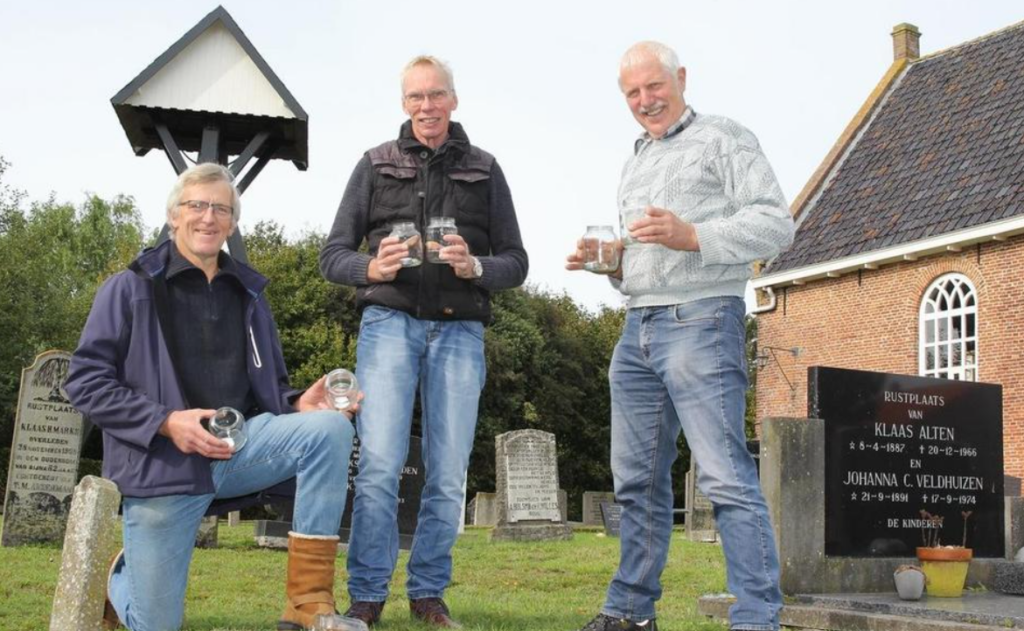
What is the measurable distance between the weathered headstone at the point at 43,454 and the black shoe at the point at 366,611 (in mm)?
7530

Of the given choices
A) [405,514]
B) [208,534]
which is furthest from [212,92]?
[405,514]

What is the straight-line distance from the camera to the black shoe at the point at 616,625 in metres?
4.55

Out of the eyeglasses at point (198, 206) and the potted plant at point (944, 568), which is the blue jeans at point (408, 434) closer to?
the eyeglasses at point (198, 206)

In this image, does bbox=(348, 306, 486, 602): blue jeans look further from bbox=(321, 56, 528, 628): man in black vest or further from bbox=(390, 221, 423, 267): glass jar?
bbox=(390, 221, 423, 267): glass jar

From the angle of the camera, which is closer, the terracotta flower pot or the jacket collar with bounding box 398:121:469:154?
the jacket collar with bounding box 398:121:469:154

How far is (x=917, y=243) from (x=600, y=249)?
1822cm

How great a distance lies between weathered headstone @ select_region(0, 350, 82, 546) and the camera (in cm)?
1117

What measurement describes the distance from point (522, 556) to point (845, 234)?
1418cm

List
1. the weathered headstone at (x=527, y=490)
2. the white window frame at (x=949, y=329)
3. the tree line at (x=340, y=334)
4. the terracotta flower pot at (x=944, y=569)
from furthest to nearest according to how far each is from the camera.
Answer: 1. the tree line at (x=340, y=334)
2. the white window frame at (x=949, y=329)
3. the weathered headstone at (x=527, y=490)
4. the terracotta flower pot at (x=944, y=569)

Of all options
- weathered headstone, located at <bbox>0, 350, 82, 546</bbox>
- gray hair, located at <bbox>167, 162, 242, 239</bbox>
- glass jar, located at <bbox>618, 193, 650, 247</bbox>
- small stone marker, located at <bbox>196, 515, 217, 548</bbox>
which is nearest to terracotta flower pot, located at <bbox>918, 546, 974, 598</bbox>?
glass jar, located at <bbox>618, 193, 650, 247</bbox>

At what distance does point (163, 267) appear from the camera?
4.29 meters

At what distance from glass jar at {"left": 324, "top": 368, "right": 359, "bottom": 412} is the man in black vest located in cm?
42

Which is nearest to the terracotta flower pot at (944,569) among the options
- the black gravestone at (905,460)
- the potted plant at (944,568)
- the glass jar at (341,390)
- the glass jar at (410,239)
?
the potted plant at (944,568)

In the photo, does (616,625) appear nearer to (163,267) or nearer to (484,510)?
(163,267)
